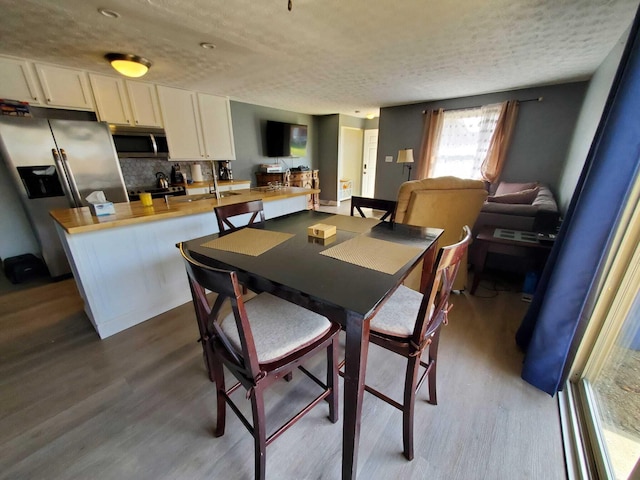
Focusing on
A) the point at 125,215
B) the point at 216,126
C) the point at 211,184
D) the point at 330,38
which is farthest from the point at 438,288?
the point at 216,126

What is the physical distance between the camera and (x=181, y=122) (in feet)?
12.5

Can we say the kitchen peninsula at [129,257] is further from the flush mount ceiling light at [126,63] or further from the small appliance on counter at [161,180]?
the small appliance on counter at [161,180]

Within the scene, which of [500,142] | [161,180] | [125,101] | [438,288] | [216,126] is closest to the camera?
[438,288]

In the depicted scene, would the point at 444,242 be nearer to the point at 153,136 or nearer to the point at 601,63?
the point at 601,63

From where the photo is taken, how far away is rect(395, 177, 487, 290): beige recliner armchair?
2023 mm

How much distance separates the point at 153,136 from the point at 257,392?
12.8ft

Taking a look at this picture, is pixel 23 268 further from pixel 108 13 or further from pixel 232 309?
pixel 232 309

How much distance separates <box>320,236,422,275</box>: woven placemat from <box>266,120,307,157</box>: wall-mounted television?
4.57 meters

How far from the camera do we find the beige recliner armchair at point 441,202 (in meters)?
2.02

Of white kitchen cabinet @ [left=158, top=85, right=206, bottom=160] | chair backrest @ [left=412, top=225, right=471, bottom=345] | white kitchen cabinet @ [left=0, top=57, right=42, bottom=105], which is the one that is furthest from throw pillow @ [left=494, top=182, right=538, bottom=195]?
white kitchen cabinet @ [left=0, top=57, right=42, bottom=105]

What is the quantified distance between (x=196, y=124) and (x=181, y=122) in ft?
0.78

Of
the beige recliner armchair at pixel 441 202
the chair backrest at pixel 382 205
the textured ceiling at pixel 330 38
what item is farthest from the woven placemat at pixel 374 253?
the textured ceiling at pixel 330 38

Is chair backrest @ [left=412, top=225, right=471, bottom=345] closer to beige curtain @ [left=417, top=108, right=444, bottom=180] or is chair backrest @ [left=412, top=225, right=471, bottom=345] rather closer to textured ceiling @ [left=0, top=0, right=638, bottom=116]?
textured ceiling @ [left=0, top=0, right=638, bottom=116]

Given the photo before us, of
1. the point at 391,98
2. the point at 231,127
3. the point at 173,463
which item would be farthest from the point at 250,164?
the point at 173,463
